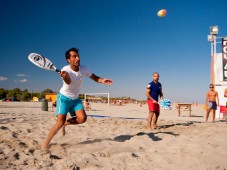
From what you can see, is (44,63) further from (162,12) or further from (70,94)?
(162,12)

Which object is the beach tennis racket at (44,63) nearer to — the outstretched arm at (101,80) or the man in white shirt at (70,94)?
the man in white shirt at (70,94)

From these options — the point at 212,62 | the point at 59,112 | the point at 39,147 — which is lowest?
the point at 39,147

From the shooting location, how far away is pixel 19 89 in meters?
71.8

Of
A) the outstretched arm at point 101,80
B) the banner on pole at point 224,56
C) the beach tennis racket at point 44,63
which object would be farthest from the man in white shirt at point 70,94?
the banner on pole at point 224,56

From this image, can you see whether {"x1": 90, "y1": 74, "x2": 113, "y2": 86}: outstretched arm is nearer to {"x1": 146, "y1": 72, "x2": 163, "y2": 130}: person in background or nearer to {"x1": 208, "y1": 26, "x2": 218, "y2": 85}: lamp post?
{"x1": 146, "y1": 72, "x2": 163, "y2": 130}: person in background

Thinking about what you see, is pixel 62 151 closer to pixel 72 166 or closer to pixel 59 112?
pixel 59 112

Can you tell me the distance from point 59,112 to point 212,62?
10730 mm

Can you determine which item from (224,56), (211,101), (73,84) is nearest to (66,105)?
(73,84)

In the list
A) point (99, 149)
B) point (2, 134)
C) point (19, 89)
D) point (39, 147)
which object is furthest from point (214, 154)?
point (19, 89)

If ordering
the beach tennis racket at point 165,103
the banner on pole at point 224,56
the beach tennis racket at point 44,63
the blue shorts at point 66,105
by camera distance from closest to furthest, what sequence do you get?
the beach tennis racket at point 44,63, the blue shorts at point 66,105, the beach tennis racket at point 165,103, the banner on pole at point 224,56

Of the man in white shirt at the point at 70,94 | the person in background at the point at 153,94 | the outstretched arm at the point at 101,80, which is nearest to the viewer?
the man in white shirt at the point at 70,94

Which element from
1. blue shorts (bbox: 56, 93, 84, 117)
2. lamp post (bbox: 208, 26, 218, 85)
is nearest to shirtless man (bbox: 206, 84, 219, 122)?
lamp post (bbox: 208, 26, 218, 85)

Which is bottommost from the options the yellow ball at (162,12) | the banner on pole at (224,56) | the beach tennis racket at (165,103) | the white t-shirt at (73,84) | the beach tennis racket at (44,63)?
the beach tennis racket at (165,103)

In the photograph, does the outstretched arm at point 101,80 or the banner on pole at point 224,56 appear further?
the banner on pole at point 224,56
